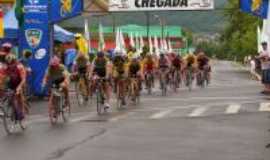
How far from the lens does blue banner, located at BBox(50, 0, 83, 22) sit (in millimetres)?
31000

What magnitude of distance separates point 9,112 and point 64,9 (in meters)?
14.4

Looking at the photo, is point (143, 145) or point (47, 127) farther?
point (47, 127)

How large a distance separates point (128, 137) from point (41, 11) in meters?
14.3

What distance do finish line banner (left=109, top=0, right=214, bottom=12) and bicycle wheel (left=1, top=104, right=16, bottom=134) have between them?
2616cm

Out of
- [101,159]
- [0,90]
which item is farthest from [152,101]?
[101,159]

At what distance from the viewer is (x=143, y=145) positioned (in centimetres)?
1491

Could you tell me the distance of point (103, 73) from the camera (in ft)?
77.9

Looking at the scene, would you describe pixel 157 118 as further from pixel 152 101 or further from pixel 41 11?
pixel 41 11

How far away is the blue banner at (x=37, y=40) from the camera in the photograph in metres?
30.0

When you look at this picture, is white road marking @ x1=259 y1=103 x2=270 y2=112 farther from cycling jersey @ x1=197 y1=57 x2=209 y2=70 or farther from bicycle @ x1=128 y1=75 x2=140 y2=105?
cycling jersey @ x1=197 y1=57 x2=209 y2=70

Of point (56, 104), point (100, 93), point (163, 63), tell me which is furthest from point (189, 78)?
point (56, 104)

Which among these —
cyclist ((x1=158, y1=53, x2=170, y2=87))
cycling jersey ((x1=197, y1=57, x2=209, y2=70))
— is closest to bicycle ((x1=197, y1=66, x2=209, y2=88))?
cycling jersey ((x1=197, y1=57, x2=209, y2=70))

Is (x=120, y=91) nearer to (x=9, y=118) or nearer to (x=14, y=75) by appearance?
(x=14, y=75)

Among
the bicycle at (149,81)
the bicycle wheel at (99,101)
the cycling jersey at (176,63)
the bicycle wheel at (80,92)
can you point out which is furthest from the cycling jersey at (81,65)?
the cycling jersey at (176,63)
